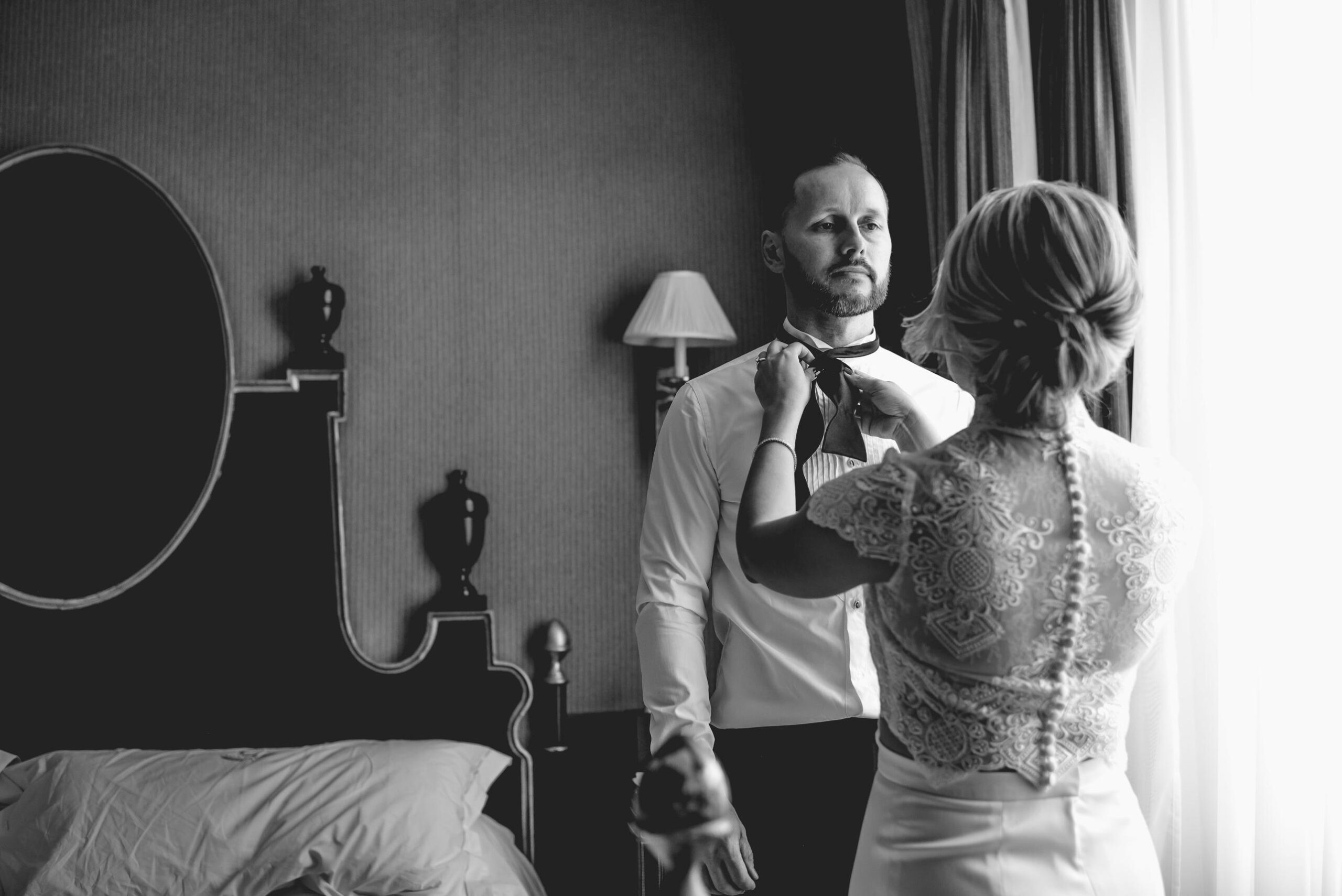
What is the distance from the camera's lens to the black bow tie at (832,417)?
57.7 inches

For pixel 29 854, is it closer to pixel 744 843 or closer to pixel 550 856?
pixel 550 856

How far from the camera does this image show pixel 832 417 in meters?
1.54

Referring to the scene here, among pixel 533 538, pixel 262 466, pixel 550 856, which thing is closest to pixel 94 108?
pixel 262 466

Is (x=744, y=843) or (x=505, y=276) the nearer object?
(x=744, y=843)

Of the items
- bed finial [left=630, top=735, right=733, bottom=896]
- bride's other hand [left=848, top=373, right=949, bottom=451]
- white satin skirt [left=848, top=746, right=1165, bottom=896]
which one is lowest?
white satin skirt [left=848, top=746, right=1165, bottom=896]

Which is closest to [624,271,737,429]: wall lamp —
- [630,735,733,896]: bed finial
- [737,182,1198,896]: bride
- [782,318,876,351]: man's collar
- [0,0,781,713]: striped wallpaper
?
A: [0,0,781,713]: striped wallpaper

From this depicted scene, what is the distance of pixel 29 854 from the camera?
2.16 meters

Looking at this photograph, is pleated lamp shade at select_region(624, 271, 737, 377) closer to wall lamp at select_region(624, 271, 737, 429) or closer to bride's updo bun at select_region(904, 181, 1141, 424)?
wall lamp at select_region(624, 271, 737, 429)

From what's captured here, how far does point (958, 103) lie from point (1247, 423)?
3.49 ft

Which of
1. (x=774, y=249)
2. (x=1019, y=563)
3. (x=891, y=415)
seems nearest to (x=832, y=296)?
(x=774, y=249)

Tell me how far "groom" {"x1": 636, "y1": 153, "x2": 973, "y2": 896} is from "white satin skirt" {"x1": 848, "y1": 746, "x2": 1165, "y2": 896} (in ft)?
1.28

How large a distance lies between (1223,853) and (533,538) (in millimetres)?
1932

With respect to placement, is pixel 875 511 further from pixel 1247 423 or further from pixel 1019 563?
pixel 1247 423

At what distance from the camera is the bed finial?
691 mm
